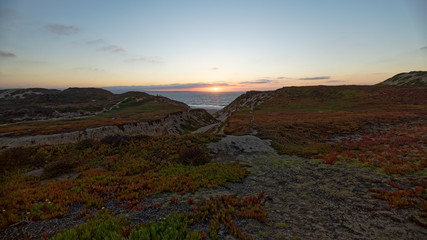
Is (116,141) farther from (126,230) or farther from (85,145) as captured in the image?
(126,230)

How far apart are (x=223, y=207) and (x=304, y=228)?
12.6 feet

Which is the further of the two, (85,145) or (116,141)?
(116,141)

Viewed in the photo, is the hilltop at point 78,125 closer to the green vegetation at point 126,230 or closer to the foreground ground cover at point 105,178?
the foreground ground cover at point 105,178

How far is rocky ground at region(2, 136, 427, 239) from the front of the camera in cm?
720

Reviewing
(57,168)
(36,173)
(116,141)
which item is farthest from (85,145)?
(57,168)

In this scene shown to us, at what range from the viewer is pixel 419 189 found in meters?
10.0

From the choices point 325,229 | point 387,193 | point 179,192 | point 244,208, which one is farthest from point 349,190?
point 179,192

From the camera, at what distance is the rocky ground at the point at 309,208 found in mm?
7203

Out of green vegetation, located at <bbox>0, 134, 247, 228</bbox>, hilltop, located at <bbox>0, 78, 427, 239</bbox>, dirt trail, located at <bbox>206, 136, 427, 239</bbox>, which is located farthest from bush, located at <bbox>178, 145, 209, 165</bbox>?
dirt trail, located at <bbox>206, 136, 427, 239</bbox>

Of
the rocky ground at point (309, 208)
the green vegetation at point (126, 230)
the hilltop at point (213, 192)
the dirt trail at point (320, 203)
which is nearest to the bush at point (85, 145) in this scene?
the hilltop at point (213, 192)

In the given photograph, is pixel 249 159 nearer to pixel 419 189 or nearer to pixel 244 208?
pixel 244 208

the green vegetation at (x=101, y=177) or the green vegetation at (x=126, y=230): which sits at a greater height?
the green vegetation at (x=126, y=230)

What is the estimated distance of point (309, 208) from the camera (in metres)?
9.28

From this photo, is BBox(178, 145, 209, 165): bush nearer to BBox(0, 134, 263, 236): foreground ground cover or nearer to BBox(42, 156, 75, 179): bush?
BBox(0, 134, 263, 236): foreground ground cover
